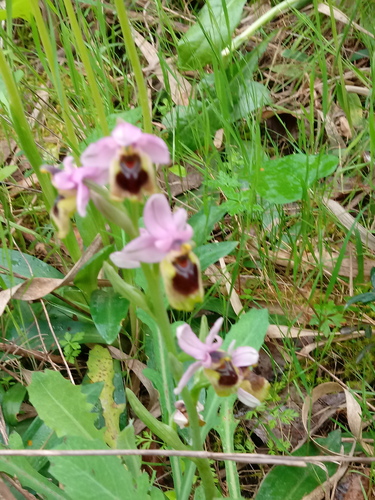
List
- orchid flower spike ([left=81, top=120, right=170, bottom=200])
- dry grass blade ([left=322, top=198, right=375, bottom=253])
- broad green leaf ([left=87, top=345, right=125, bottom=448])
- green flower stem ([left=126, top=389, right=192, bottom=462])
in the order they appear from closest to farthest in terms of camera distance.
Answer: orchid flower spike ([left=81, top=120, right=170, bottom=200]) → green flower stem ([left=126, top=389, right=192, bottom=462]) → broad green leaf ([left=87, top=345, right=125, bottom=448]) → dry grass blade ([left=322, top=198, right=375, bottom=253])

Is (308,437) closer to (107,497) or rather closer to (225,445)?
(225,445)

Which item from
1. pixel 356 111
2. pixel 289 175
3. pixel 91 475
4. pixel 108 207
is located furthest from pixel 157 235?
pixel 356 111

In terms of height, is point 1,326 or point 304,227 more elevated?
point 304,227

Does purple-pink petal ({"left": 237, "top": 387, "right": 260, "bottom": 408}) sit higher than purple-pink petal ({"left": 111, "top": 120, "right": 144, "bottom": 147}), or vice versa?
purple-pink petal ({"left": 111, "top": 120, "right": 144, "bottom": 147})

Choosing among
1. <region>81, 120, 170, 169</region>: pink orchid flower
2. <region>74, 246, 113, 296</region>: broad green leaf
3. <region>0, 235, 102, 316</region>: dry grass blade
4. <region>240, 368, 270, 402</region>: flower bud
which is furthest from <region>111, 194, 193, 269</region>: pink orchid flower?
<region>0, 235, 102, 316</region>: dry grass blade

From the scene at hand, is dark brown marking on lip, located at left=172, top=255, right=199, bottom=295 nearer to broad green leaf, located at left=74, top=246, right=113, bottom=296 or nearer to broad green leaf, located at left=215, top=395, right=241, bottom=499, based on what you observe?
broad green leaf, located at left=215, top=395, right=241, bottom=499

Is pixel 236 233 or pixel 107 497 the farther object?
pixel 236 233

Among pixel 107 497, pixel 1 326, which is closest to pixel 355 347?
pixel 107 497

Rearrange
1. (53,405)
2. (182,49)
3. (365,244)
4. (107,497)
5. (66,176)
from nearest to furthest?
(66,176) → (107,497) → (53,405) → (365,244) → (182,49)
